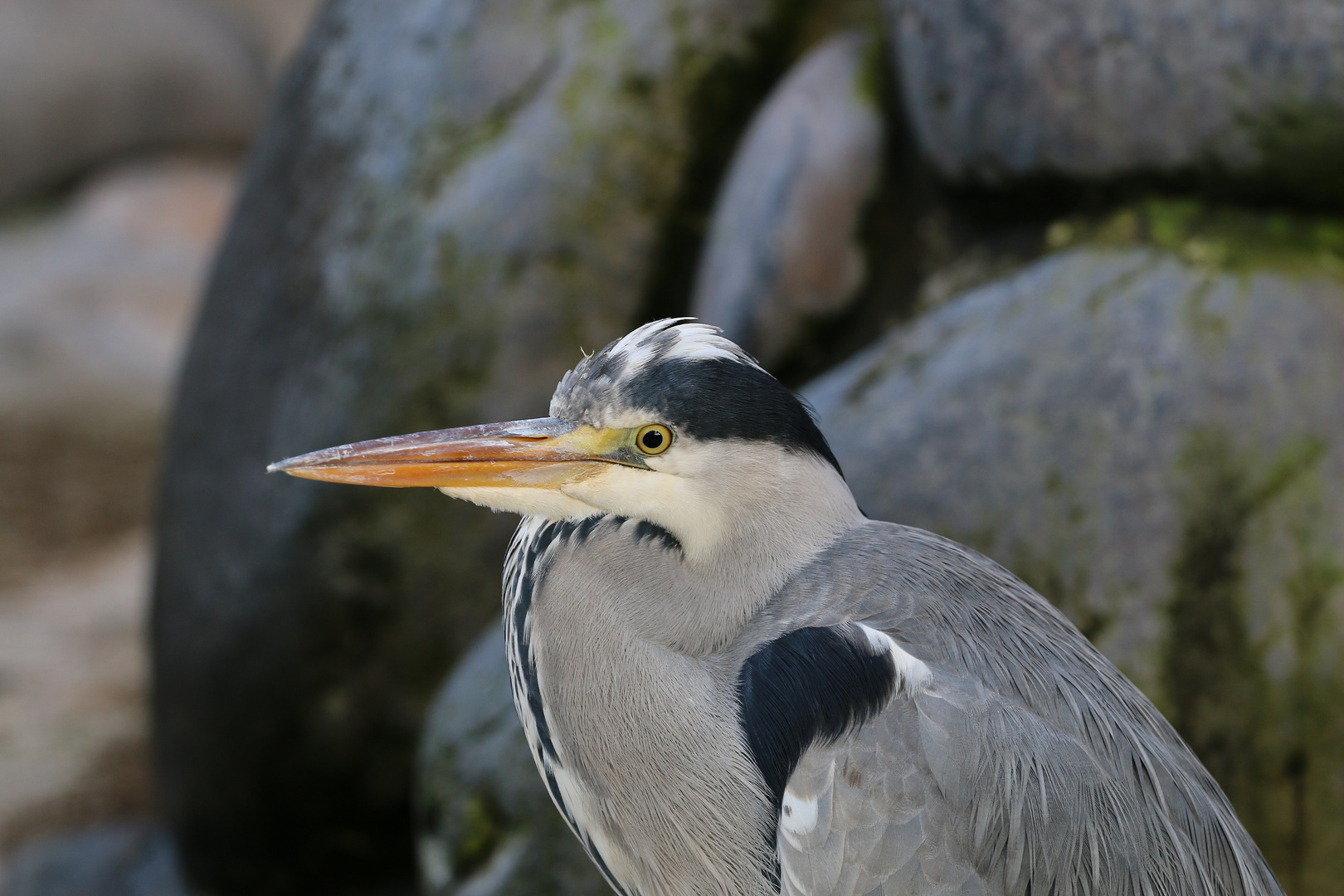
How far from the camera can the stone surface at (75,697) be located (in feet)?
14.6

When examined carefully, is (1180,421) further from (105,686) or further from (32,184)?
(32,184)

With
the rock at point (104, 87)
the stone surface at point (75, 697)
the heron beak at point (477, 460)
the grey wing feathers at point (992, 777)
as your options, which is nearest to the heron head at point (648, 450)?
the heron beak at point (477, 460)

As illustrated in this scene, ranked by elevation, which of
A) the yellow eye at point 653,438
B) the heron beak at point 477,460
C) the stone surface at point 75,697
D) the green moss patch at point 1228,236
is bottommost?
the stone surface at point 75,697

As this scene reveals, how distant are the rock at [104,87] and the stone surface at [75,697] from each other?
3.18 metres

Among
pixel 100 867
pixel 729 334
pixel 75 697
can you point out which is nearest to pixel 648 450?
pixel 729 334

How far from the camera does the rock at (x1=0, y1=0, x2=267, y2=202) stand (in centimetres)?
805

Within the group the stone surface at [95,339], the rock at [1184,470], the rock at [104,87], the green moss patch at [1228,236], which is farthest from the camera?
the rock at [104,87]

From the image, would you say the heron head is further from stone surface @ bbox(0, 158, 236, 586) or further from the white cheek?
stone surface @ bbox(0, 158, 236, 586)

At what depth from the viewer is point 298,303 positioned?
359cm

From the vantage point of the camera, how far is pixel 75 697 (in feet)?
16.8

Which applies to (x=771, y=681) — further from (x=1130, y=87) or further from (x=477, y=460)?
(x=1130, y=87)

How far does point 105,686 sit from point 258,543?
2171 mm

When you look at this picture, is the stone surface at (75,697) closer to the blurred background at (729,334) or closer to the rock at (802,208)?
the blurred background at (729,334)

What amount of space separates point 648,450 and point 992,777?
603 mm
